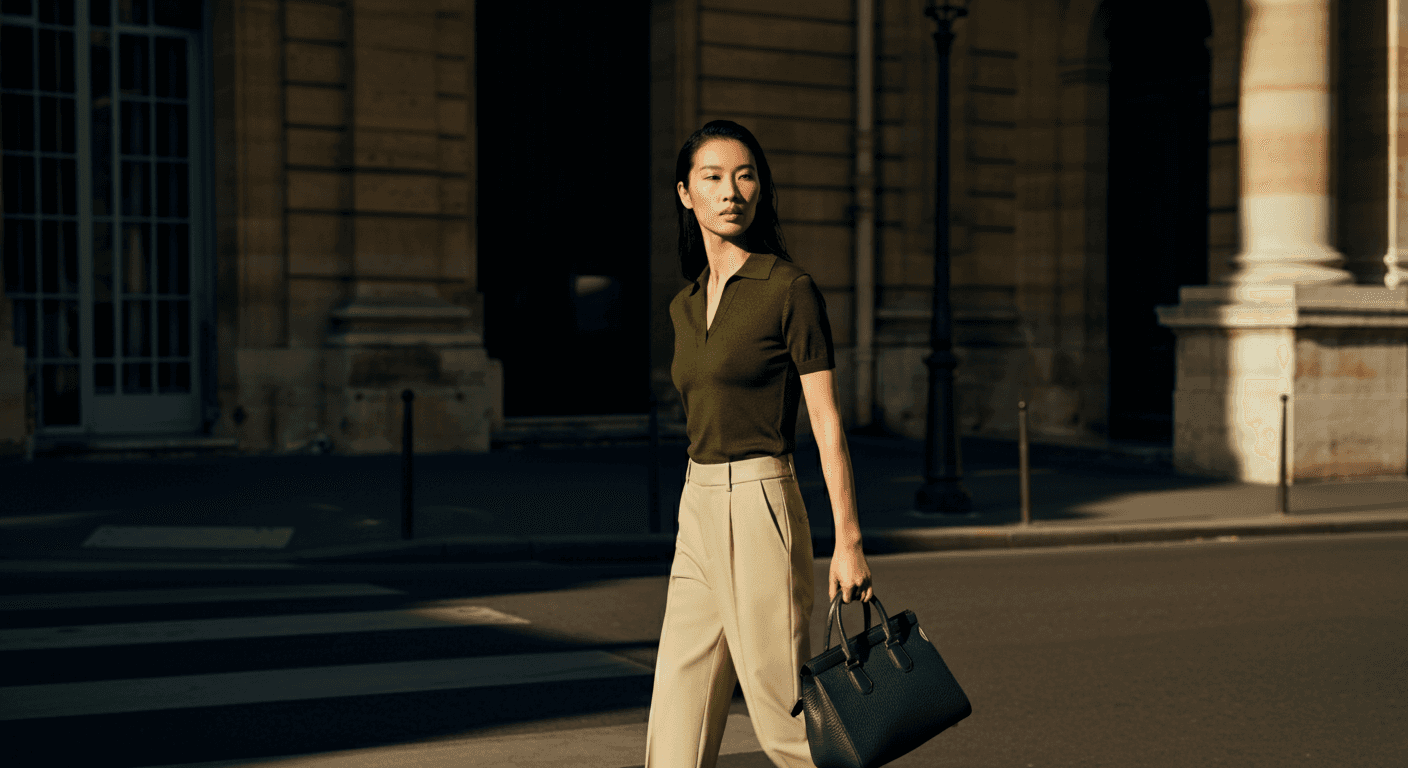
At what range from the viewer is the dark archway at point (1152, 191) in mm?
17562

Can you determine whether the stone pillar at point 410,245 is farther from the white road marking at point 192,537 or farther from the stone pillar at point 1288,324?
the stone pillar at point 1288,324

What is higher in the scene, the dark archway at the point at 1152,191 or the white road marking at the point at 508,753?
the dark archway at the point at 1152,191

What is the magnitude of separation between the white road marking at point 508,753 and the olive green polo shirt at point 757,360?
1.66m

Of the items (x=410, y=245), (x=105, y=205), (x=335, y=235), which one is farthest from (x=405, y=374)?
(x=105, y=205)

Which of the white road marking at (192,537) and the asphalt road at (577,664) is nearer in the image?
the asphalt road at (577,664)

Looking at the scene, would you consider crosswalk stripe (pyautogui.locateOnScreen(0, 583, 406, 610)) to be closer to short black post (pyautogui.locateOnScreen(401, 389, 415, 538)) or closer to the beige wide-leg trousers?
short black post (pyautogui.locateOnScreen(401, 389, 415, 538))

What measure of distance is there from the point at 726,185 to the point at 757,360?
0.41m

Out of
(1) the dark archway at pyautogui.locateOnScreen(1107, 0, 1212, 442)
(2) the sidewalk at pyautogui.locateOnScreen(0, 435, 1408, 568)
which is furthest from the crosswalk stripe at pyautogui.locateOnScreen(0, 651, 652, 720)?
(1) the dark archway at pyautogui.locateOnScreen(1107, 0, 1212, 442)

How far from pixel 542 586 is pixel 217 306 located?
828 centimetres

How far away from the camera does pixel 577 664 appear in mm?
6527

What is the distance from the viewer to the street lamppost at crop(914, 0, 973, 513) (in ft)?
38.4

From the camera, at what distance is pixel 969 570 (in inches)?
376

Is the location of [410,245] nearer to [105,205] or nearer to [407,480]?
[105,205]

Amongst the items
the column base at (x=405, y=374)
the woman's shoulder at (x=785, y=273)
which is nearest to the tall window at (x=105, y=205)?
the column base at (x=405, y=374)
